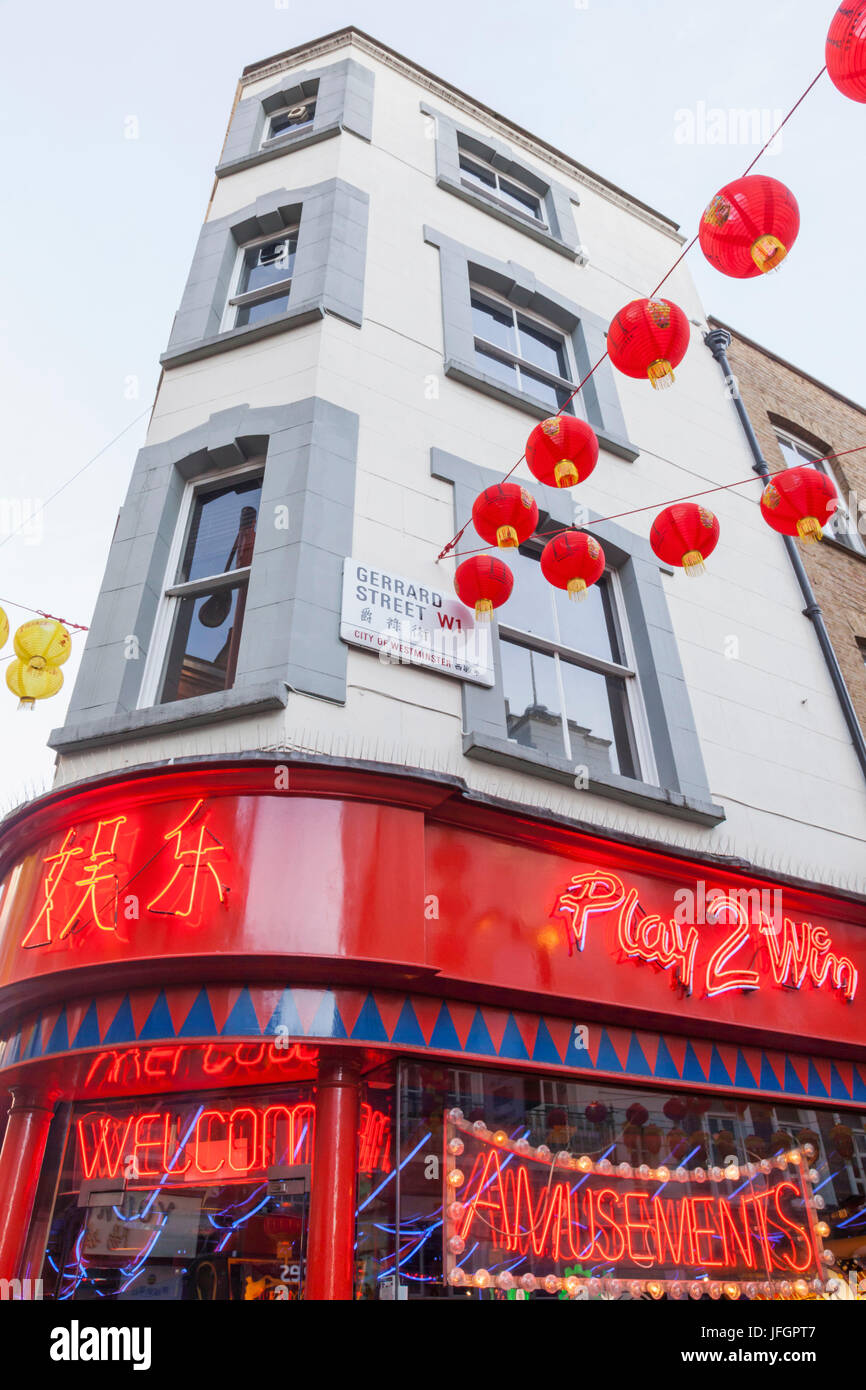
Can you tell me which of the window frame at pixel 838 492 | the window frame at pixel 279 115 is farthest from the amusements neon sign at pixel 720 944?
the window frame at pixel 279 115

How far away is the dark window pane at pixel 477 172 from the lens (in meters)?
12.3

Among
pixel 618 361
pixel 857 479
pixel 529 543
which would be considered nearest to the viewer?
pixel 618 361

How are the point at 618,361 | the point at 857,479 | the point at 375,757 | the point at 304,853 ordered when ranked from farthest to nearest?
the point at 857,479
the point at 618,361
the point at 375,757
the point at 304,853

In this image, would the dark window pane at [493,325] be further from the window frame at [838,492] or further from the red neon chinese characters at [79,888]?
the red neon chinese characters at [79,888]

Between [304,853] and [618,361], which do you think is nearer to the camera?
[304,853]

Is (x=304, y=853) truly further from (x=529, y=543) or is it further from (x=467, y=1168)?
(x=529, y=543)

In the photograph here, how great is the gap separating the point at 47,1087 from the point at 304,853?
248 cm

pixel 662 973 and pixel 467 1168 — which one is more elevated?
pixel 662 973

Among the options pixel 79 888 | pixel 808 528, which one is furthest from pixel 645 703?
pixel 79 888

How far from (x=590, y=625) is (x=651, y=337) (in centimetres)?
305

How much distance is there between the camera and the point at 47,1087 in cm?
572

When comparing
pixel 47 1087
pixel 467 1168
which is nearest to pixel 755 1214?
pixel 467 1168

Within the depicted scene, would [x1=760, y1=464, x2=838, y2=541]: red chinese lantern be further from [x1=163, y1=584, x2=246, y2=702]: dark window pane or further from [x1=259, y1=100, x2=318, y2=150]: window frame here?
[x1=259, y1=100, x2=318, y2=150]: window frame

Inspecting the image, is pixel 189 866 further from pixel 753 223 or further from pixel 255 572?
pixel 753 223
